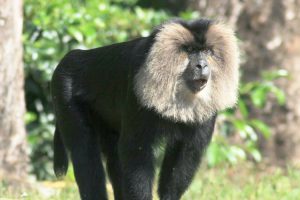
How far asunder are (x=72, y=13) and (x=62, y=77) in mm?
2343

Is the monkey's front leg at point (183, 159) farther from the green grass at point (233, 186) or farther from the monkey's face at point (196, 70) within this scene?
the green grass at point (233, 186)

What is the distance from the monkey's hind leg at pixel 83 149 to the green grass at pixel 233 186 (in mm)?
683

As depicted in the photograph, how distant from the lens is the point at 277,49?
33.9 ft

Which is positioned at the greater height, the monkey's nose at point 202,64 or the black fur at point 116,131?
the monkey's nose at point 202,64

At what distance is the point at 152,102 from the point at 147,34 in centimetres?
372

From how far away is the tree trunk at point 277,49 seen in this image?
10.3m

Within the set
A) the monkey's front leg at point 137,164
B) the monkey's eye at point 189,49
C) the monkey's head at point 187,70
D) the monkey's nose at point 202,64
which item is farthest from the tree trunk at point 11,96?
the monkey's nose at point 202,64

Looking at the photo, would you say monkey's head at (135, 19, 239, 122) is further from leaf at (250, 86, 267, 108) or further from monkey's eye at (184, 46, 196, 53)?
leaf at (250, 86, 267, 108)

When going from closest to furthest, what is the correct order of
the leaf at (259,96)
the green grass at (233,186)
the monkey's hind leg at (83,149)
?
the monkey's hind leg at (83,149) → the green grass at (233,186) → the leaf at (259,96)

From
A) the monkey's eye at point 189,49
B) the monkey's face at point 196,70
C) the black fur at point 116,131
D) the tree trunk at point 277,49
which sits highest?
the monkey's eye at point 189,49

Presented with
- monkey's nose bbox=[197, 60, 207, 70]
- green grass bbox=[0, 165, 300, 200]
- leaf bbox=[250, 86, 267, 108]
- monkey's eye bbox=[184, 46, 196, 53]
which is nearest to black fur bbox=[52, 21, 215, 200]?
monkey's eye bbox=[184, 46, 196, 53]

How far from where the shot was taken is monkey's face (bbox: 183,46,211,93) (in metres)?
5.24

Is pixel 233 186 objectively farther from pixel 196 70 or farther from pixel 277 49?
pixel 196 70

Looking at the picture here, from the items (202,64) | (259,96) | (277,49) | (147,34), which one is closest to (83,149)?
(202,64)
